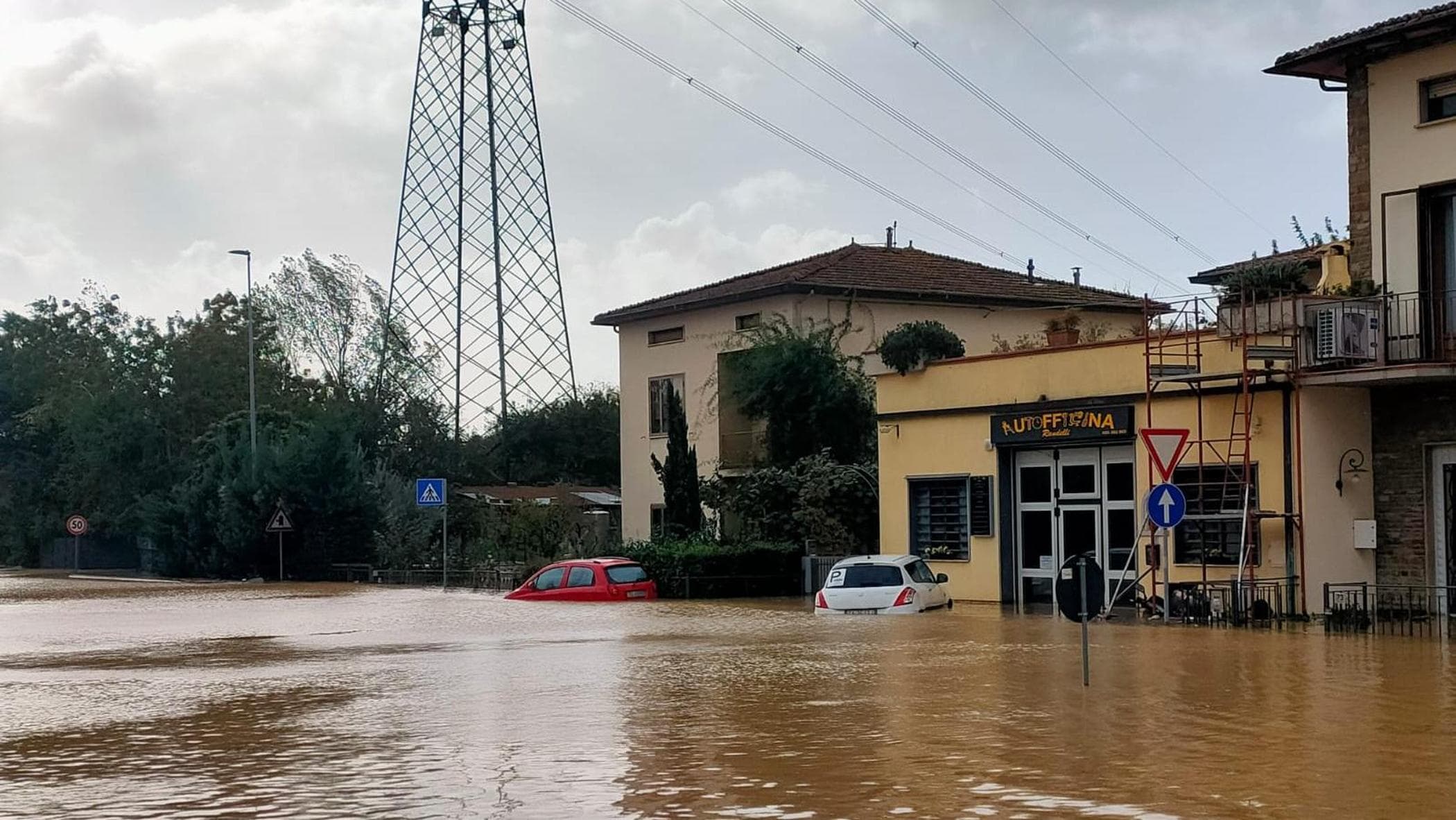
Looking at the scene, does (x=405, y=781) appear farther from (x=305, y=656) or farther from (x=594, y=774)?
(x=305, y=656)

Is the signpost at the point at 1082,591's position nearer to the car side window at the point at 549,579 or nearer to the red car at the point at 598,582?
the red car at the point at 598,582

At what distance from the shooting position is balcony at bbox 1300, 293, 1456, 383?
963 inches

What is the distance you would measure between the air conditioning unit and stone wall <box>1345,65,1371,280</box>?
125 centimetres

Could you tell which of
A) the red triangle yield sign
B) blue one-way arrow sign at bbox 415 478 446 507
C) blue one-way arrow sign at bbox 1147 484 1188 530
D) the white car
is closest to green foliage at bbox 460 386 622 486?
blue one-way arrow sign at bbox 415 478 446 507

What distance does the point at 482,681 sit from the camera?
18.0 m

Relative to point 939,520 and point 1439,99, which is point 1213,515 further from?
point 939,520

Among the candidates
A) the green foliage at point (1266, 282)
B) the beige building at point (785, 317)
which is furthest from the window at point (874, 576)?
the beige building at point (785, 317)

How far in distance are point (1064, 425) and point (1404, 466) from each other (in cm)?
599

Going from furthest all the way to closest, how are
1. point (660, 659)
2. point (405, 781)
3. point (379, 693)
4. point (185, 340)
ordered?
point (185, 340)
point (660, 659)
point (379, 693)
point (405, 781)

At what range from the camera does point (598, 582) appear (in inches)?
1308

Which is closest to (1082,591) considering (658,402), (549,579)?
(549,579)

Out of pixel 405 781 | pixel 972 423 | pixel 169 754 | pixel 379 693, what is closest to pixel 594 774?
pixel 405 781

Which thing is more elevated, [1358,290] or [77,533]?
[1358,290]

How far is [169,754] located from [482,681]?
217 inches
